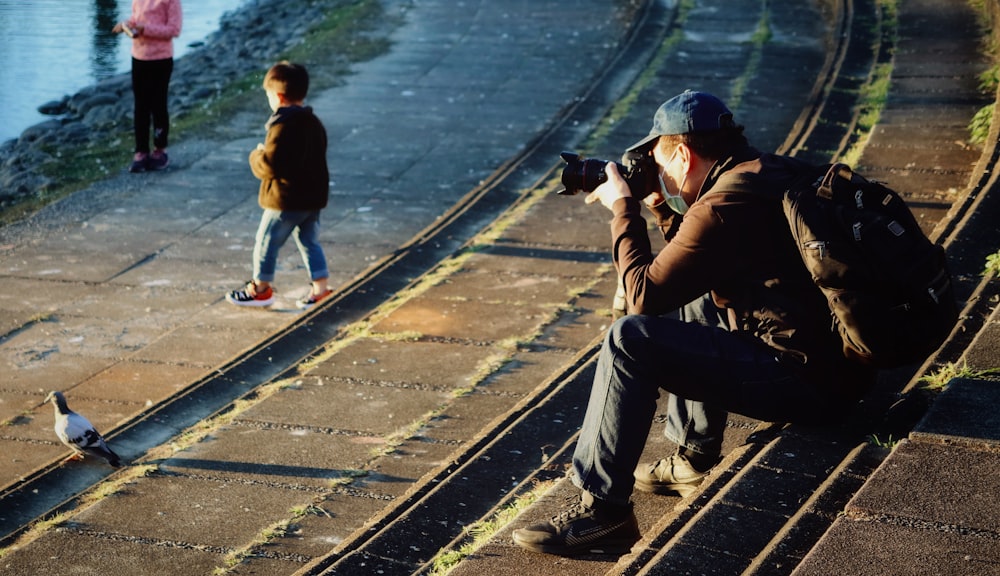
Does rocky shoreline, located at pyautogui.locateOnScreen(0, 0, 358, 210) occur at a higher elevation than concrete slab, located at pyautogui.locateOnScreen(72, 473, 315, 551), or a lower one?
lower

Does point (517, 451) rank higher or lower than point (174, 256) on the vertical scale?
higher

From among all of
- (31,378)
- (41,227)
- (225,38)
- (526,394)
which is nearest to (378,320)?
(526,394)

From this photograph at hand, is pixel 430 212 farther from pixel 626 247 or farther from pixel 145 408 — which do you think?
pixel 626 247

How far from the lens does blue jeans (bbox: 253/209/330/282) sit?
25.5ft

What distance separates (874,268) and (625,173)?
976 mm

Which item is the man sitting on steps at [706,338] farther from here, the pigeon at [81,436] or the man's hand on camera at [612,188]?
the pigeon at [81,436]

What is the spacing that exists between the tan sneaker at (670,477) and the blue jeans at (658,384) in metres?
0.49

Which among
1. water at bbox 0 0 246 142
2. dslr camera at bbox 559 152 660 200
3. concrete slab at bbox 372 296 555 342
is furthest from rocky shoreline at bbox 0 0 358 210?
dslr camera at bbox 559 152 660 200

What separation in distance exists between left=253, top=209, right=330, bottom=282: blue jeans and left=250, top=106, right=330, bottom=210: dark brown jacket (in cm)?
8

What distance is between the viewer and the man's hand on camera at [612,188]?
422 centimetres

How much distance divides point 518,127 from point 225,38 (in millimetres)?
8020

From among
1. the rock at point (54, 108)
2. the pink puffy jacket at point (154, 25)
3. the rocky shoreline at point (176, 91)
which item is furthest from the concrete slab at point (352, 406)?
the rock at point (54, 108)

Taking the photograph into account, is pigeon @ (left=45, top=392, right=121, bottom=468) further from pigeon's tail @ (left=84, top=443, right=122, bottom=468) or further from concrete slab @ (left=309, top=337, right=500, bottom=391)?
concrete slab @ (left=309, top=337, right=500, bottom=391)

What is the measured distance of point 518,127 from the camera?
11.5 metres
